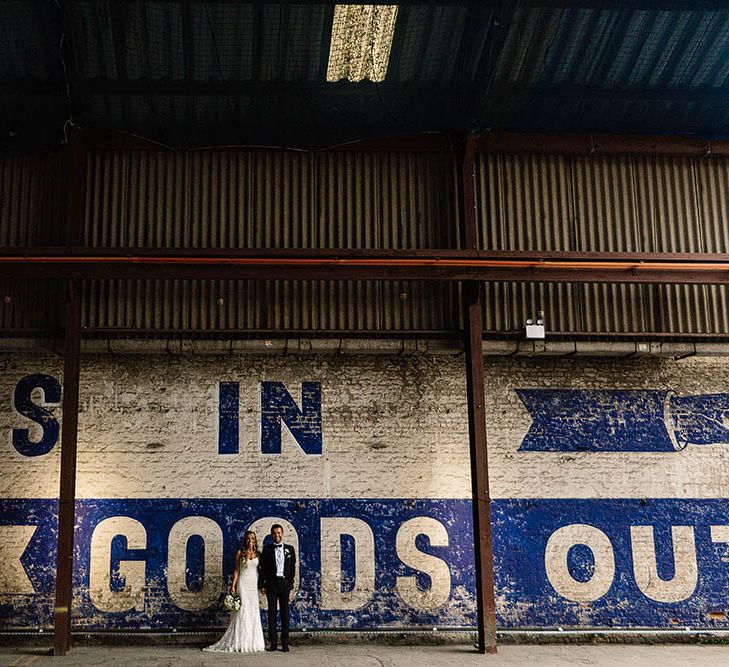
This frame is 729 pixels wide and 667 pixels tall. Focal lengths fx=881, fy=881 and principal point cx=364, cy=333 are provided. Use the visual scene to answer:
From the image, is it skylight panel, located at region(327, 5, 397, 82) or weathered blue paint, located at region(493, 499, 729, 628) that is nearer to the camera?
skylight panel, located at region(327, 5, 397, 82)

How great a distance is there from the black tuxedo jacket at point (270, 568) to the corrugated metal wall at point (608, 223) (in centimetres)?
505

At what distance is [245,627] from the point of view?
1323 cm

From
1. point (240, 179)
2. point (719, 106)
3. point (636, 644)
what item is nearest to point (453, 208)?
point (240, 179)

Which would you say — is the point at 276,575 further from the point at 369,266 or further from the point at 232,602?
the point at 369,266

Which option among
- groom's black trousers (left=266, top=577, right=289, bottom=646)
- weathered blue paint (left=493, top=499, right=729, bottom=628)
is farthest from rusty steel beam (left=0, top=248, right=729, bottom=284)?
groom's black trousers (left=266, top=577, right=289, bottom=646)

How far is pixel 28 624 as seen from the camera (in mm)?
14086

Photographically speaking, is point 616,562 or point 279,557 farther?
point 616,562

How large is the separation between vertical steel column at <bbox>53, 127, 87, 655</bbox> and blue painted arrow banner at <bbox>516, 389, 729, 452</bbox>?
7.40 metres

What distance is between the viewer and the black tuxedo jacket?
13.6m

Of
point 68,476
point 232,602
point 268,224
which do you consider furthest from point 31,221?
point 232,602

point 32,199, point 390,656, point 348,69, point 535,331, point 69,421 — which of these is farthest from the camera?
point 32,199

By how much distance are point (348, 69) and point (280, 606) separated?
8.32m

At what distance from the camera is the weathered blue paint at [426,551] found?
14258 mm

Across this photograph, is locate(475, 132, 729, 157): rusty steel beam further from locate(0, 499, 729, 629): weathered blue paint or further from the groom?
the groom
